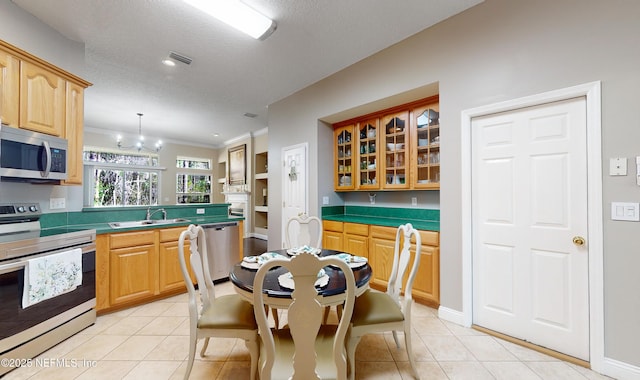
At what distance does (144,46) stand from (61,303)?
2614mm

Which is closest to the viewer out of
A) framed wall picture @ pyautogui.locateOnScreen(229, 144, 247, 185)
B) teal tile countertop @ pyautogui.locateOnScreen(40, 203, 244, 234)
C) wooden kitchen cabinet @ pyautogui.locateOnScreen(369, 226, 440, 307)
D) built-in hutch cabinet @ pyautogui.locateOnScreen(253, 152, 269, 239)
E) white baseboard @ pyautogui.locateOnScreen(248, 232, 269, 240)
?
teal tile countertop @ pyautogui.locateOnScreen(40, 203, 244, 234)

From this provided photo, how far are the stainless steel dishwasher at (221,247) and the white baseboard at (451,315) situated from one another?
2690mm

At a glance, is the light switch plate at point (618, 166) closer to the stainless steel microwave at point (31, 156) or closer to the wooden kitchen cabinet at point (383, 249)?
the wooden kitchen cabinet at point (383, 249)

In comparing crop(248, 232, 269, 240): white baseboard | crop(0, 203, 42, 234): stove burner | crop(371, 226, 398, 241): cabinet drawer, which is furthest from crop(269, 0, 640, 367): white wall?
crop(248, 232, 269, 240): white baseboard

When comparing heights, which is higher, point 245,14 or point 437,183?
point 245,14

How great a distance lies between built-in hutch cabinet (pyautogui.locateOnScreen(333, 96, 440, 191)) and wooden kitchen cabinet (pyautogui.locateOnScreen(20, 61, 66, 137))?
321 centimetres

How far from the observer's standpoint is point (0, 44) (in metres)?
1.96

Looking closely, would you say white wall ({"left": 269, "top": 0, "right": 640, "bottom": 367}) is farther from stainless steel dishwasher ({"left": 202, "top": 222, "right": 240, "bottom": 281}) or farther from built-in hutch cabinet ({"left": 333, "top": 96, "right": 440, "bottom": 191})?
stainless steel dishwasher ({"left": 202, "top": 222, "right": 240, "bottom": 281})

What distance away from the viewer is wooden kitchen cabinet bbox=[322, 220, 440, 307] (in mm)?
2686

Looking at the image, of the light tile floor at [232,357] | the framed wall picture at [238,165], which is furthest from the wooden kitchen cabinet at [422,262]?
the framed wall picture at [238,165]

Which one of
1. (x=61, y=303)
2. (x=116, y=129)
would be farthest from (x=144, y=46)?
(x=116, y=129)

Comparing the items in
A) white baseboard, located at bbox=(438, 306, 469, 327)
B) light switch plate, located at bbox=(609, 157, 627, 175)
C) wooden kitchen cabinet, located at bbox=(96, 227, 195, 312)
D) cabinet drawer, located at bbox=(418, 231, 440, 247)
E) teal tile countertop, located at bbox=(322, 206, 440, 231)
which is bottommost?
white baseboard, located at bbox=(438, 306, 469, 327)

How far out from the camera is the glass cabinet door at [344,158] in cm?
393

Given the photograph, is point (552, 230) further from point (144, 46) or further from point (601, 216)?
point (144, 46)
